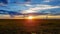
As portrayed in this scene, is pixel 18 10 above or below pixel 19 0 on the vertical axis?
below

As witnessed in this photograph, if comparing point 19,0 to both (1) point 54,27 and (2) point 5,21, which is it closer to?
(2) point 5,21

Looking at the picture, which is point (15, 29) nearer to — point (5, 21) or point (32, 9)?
point (5, 21)

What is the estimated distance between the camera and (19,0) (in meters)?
1.60

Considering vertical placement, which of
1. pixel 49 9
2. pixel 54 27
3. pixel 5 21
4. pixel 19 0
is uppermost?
pixel 19 0

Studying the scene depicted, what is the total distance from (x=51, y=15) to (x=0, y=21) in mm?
577

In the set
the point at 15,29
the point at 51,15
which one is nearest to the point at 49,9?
the point at 51,15

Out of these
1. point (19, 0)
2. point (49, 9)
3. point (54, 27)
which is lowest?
point (54, 27)

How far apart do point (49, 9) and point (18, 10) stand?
347 millimetres

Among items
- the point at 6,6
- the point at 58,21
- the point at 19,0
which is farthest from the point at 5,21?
the point at 58,21

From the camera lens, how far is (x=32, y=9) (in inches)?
62.4

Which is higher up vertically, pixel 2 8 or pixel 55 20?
pixel 2 8

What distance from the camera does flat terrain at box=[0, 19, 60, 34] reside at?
5.22 ft

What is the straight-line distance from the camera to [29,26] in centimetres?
162

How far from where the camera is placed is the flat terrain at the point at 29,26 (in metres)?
1.59
